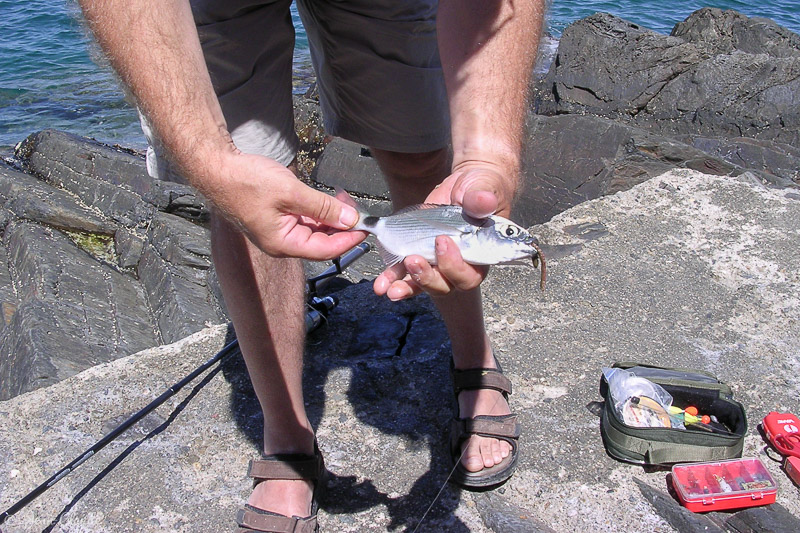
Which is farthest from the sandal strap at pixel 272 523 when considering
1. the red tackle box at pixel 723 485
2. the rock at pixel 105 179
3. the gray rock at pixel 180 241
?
the rock at pixel 105 179

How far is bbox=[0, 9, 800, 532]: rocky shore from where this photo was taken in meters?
2.39

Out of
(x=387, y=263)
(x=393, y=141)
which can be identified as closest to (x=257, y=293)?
(x=387, y=263)

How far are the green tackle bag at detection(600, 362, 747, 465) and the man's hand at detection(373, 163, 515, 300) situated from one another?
1.10 meters

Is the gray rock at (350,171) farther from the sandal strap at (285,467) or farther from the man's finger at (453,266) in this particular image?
the man's finger at (453,266)

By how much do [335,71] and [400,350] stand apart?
1326 millimetres

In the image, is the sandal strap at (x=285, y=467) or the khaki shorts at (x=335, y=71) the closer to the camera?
the khaki shorts at (x=335, y=71)

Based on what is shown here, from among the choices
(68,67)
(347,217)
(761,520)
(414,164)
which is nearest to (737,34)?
(414,164)

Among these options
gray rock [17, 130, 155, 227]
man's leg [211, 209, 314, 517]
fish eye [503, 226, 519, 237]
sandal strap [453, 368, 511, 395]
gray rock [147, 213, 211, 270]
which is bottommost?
gray rock [147, 213, 211, 270]

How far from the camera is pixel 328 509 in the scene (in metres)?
2.38

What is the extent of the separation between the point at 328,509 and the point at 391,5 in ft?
5.68

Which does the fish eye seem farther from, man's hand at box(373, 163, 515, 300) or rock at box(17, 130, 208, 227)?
rock at box(17, 130, 208, 227)

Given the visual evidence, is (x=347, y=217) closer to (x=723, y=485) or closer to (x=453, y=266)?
(x=453, y=266)

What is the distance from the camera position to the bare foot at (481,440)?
2426mm

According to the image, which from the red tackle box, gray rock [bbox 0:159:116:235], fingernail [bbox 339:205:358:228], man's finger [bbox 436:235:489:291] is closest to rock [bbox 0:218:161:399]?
gray rock [bbox 0:159:116:235]
